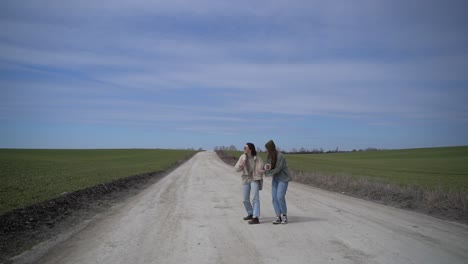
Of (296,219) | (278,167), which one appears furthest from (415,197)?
(278,167)

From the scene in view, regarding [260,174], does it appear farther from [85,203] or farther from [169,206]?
[85,203]

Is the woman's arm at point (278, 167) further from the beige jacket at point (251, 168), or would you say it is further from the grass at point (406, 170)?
the grass at point (406, 170)

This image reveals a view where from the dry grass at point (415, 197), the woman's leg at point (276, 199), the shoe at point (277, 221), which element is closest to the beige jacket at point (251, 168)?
the woman's leg at point (276, 199)

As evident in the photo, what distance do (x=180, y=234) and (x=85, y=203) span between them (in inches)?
301

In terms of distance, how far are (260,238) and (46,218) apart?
7041 millimetres

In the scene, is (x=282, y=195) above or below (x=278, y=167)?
below

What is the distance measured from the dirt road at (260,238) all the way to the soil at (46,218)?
1.87 feet

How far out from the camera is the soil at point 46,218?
8.32m

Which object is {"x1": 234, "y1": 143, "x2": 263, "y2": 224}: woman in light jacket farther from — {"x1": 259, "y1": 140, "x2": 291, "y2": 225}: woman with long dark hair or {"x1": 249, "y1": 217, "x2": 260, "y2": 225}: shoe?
{"x1": 259, "y1": 140, "x2": 291, "y2": 225}: woman with long dark hair

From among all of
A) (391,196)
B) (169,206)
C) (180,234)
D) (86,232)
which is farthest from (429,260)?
(391,196)

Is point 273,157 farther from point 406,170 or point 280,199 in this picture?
point 406,170

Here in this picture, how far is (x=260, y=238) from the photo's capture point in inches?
317

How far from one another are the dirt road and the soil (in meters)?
0.57

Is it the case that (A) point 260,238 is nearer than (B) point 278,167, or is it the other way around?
(A) point 260,238
